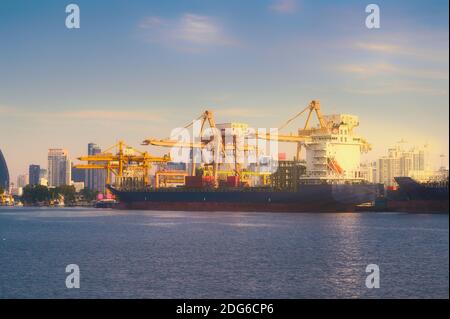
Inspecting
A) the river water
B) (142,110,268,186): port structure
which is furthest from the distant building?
the river water

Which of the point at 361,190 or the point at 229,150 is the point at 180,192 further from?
the point at 361,190

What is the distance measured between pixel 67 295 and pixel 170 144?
68677 mm

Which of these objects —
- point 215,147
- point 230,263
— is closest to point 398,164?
point 215,147

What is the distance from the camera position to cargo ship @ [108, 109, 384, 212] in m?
79.6

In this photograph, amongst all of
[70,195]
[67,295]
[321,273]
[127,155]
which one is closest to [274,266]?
[321,273]

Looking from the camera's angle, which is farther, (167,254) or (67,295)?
(167,254)

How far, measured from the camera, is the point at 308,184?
8056 centimetres

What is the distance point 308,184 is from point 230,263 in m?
49.2

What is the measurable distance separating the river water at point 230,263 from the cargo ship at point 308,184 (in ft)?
86.7

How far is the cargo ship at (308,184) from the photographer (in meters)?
79.6

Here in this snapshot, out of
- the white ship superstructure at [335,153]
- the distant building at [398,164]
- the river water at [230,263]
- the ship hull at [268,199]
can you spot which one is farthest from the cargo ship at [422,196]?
the distant building at [398,164]

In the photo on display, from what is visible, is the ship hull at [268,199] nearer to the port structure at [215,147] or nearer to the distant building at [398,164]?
the port structure at [215,147]

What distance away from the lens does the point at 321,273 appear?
29.4m
